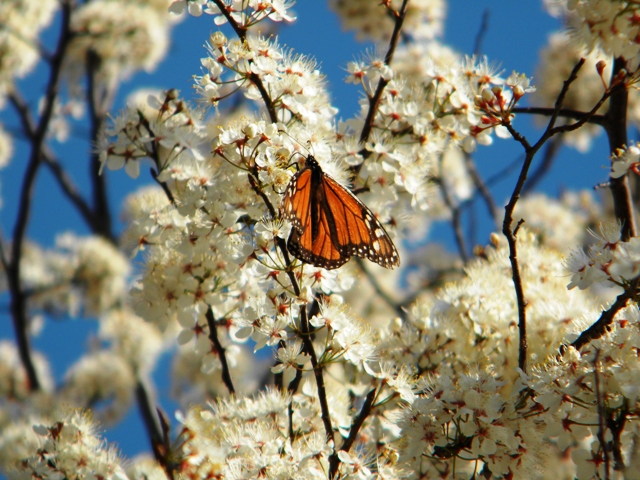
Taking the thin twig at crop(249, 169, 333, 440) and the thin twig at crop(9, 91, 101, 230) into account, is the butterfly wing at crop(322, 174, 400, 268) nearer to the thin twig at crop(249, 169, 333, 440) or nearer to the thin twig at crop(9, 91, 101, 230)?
the thin twig at crop(249, 169, 333, 440)

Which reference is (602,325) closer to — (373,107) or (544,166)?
(373,107)

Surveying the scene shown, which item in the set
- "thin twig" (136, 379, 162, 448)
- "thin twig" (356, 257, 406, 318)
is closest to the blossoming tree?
"thin twig" (356, 257, 406, 318)

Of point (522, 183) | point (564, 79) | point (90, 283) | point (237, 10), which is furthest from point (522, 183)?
point (90, 283)

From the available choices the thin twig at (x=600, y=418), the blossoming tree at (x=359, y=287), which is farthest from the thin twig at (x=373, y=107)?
the thin twig at (x=600, y=418)

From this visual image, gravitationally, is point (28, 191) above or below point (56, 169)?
below

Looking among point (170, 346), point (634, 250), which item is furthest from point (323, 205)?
point (170, 346)

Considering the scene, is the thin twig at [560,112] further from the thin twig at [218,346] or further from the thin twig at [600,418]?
the thin twig at [218,346]
